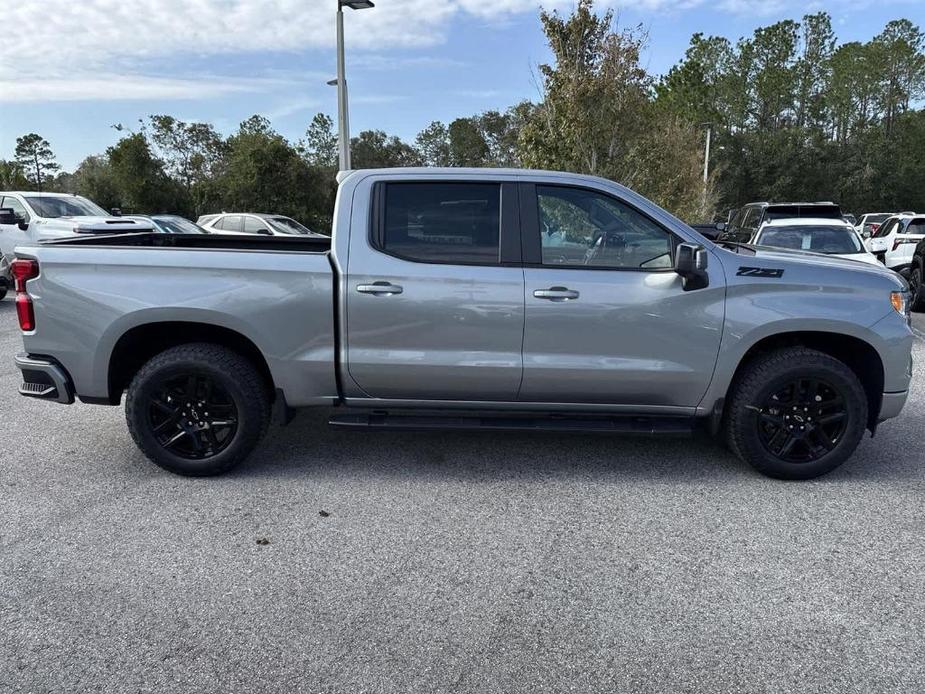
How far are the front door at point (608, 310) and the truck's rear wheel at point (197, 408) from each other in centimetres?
171

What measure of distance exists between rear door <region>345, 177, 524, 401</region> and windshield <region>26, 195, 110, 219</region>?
39.8 feet

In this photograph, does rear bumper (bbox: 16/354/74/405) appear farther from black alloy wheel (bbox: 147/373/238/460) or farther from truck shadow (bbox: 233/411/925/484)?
truck shadow (bbox: 233/411/925/484)

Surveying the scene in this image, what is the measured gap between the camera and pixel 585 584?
3.34 m

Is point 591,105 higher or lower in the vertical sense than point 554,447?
higher

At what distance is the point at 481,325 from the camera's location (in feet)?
14.3

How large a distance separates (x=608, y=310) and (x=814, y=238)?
799 cm

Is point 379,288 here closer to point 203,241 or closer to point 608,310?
point 608,310

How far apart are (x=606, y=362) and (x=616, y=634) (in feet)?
5.96

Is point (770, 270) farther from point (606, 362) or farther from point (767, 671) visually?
point (767, 671)

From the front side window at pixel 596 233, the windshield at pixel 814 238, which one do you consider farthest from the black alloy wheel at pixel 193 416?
the windshield at pixel 814 238

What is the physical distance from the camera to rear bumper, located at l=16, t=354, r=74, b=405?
4461 mm

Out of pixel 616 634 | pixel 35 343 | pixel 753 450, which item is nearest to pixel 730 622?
pixel 616 634

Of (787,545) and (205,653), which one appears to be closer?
(205,653)

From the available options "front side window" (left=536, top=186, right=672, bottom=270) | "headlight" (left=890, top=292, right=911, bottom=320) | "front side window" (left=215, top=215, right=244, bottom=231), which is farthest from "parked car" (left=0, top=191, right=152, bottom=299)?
"headlight" (left=890, top=292, right=911, bottom=320)
